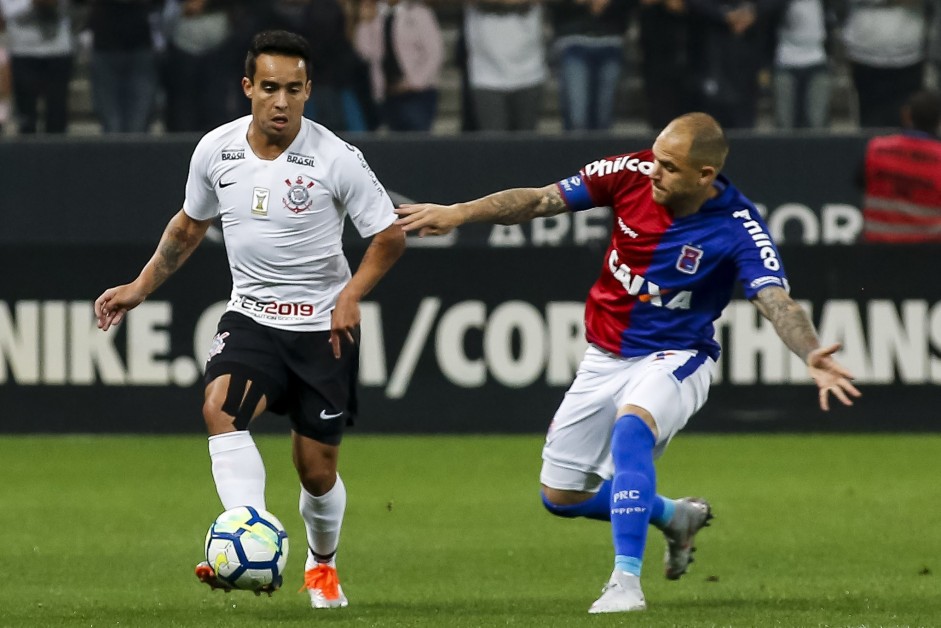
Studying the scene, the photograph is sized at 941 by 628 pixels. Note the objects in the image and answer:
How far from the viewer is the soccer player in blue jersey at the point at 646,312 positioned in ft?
23.8

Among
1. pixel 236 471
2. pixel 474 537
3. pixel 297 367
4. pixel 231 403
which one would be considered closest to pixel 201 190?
pixel 297 367

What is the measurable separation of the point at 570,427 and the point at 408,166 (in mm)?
8241

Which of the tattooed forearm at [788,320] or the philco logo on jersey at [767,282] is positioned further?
the philco logo on jersey at [767,282]

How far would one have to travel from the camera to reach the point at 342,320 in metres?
7.33

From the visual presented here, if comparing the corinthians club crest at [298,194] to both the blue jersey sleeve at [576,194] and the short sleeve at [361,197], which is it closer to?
the short sleeve at [361,197]

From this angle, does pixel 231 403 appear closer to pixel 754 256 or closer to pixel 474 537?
pixel 754 256

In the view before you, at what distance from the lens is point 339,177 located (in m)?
7.51

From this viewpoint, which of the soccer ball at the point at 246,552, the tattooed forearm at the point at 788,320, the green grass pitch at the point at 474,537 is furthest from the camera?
the green grass pitch at the point at 474,537

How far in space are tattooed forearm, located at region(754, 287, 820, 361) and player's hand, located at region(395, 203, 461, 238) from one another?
1.25 m

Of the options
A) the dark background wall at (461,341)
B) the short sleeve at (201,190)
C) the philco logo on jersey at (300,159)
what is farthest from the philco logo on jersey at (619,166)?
the dark background wall at (461,341)

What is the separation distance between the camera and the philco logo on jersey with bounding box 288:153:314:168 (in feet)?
24.5

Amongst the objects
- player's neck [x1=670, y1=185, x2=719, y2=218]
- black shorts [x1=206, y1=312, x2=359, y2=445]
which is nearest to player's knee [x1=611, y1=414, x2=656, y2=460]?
player's neck [x1=670, y1=185, x2=719, y2=218]

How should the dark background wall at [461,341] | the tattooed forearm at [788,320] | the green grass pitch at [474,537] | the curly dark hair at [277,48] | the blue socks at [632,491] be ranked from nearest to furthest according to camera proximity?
the tattooed forearm at [788,320]
the blue socks at [632,491]
the curly dark hair at [277,48]
the green grass pitch at [474,537]
the dark background wall at [461,341]

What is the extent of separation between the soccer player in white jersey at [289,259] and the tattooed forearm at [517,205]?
1.22ft
